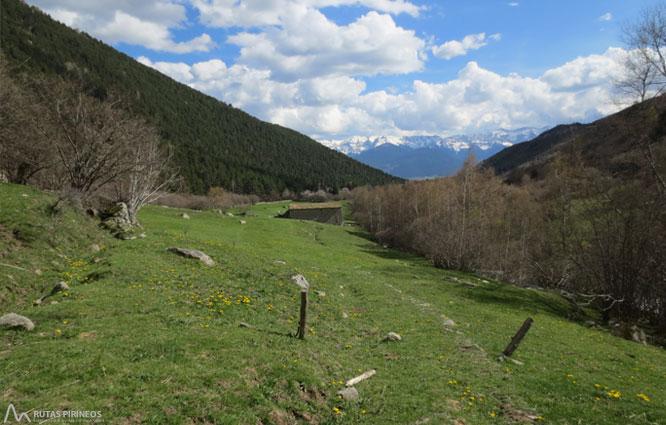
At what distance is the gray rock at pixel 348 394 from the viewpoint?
9820 millimetres

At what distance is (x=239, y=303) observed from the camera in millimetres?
15586

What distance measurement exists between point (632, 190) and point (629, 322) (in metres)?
12.0

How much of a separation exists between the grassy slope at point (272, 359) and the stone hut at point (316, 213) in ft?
295

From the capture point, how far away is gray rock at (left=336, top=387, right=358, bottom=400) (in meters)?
9.82

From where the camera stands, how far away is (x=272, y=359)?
33.9 feet

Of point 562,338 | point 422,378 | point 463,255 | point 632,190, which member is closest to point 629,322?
point 632,190

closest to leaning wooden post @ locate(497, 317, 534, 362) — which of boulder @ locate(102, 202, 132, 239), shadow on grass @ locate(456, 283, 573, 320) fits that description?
shadow on grass @ locate(456, 283, 573, 320)

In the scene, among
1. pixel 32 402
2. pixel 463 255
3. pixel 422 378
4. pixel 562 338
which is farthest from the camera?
pixel 463 255

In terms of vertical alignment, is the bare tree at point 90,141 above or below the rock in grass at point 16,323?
above

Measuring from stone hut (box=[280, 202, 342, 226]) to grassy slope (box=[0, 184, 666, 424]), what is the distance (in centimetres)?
8996

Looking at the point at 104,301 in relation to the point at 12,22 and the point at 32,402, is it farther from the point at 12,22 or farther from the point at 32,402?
the point at 12,22

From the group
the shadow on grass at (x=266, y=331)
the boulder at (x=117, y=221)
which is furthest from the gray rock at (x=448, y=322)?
the boulder at (x=117, y=221)

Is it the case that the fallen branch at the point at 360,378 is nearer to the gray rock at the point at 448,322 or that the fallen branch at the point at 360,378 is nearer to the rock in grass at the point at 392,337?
the rock in grass at the point at 392,337

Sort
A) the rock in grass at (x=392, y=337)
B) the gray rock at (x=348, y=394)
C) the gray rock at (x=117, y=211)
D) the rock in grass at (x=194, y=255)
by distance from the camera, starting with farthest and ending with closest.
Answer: the gray rock at (x=117, y=211)
the rock in grass at (x=194, y=255)
the rock in grass at (x=392, y=337)
the gray rock at (x=348, y=394)
